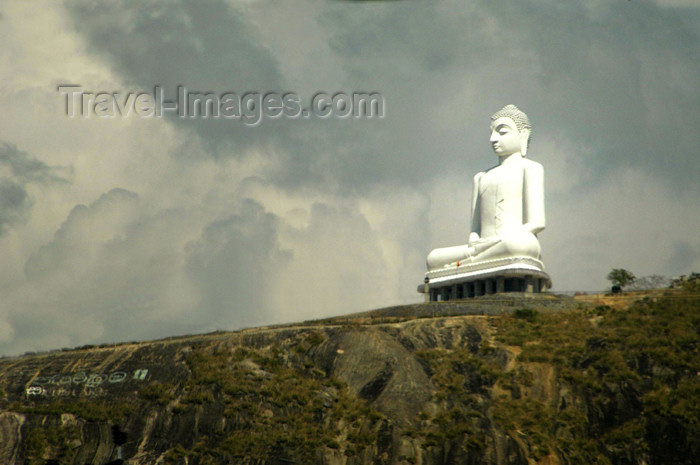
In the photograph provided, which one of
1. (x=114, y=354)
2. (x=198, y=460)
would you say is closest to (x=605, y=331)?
(x=198, y=460)

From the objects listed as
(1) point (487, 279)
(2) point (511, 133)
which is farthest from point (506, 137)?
(1) point (487, 279)

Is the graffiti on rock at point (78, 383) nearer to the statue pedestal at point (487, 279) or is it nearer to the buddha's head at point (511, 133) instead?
the statue pedestal at point (487, 279)

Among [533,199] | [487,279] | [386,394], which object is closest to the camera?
[386,394]

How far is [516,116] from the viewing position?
177 ft

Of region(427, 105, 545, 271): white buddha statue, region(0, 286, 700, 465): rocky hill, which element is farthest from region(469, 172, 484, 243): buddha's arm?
region(0, 286, 700, 465): rocky hill

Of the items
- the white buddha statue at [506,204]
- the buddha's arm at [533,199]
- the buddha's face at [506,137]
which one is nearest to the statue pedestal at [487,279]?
the white buddha statue at [506,204]

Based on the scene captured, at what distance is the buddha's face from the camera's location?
53781mm

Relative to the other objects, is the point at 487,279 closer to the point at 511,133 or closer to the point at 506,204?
the point at 506,204

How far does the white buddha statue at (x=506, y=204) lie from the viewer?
165 ft

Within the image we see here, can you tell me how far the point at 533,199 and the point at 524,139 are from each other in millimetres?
3940

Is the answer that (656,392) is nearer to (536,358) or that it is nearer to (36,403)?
(536,358)

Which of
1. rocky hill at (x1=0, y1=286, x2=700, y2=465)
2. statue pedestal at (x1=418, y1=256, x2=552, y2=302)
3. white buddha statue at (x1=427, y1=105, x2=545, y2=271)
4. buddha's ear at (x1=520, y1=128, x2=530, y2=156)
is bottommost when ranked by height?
rocky hill at (x1=0, y1=286, x2=700, y2=465)

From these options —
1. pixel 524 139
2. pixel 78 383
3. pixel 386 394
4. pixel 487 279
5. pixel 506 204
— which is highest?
pixel 524 139

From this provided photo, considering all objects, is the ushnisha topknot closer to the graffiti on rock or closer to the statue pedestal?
the statue pedestal
